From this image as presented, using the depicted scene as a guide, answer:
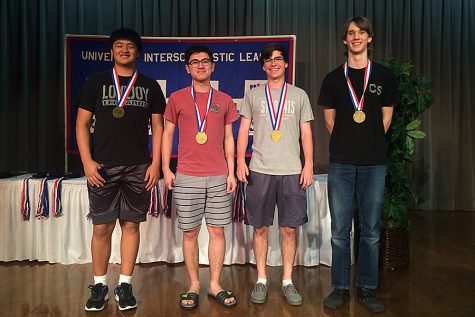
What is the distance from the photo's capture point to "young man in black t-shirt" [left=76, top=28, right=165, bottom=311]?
7.25ft

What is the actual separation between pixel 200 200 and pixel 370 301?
1.16 meters

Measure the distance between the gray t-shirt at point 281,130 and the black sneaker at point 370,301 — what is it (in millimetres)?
825

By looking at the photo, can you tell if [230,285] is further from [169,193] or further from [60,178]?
[60,178]

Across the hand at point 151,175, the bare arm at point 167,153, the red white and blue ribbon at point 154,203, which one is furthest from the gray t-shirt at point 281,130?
the red white and blue ribbon at point 154,203

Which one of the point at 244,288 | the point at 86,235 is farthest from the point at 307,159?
the point at 86,235

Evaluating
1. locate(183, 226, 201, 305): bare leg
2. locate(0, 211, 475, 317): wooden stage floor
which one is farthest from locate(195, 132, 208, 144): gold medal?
locate(0, 211, 475, 317): wooden stage floor

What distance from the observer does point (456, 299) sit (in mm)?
2475

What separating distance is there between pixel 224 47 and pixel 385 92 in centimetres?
216

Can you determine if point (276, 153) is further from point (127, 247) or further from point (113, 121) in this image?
point (127, 247)

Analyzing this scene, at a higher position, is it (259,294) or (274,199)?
(274,199)

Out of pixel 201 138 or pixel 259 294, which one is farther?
pixel 259 294

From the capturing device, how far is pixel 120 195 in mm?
2324

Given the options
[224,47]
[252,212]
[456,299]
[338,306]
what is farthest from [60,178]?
[456,299]

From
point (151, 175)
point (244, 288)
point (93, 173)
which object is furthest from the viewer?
point (244, 288)
